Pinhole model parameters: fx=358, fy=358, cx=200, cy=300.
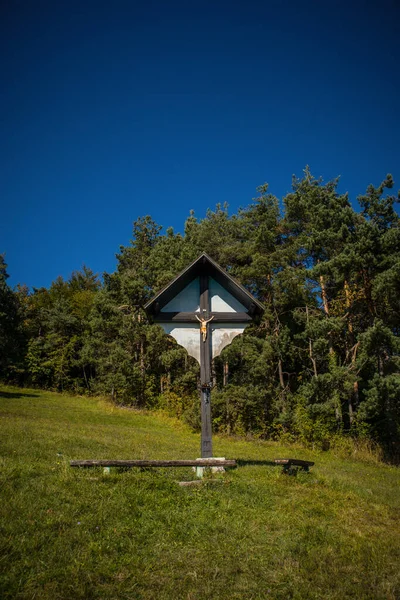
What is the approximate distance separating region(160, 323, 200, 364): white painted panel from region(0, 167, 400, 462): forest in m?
9.80

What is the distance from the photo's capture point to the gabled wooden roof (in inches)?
319

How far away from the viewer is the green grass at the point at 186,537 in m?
3.46

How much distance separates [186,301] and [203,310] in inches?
18.5

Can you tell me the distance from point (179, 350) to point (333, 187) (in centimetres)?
1647

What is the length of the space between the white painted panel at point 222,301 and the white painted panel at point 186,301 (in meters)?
0.35

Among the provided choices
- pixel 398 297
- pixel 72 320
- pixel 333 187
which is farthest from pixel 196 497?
pixel 72 320

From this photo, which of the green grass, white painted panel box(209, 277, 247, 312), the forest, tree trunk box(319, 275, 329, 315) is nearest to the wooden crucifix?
white painted panel box(209, 277, 247, 312)

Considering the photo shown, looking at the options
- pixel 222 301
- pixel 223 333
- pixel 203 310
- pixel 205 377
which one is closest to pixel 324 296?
pixel 222 301

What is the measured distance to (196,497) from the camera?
564 centimetres

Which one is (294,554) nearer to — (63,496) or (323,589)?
(323,589)

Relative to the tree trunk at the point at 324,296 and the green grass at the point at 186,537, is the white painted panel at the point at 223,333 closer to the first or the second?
the green grass at the point at 186,537

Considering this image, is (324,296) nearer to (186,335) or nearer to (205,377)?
(186,335)

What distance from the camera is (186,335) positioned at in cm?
817

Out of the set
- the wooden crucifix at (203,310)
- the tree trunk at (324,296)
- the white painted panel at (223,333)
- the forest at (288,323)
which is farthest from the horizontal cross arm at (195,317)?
the tree trunk at (324,296)
